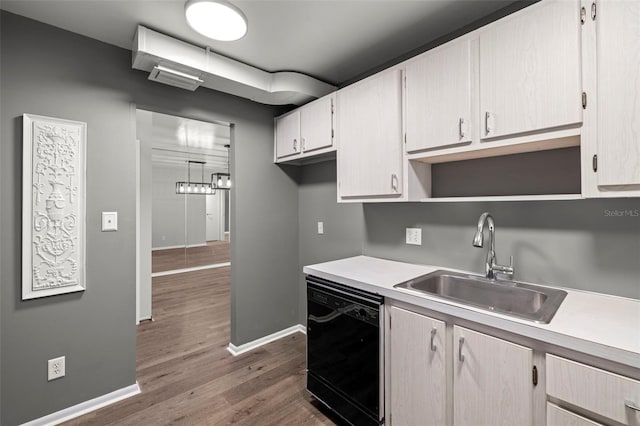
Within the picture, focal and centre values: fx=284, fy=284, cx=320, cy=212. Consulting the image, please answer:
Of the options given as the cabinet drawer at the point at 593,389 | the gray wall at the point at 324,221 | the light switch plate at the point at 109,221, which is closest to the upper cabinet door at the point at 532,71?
the cabinet drawer at the point at 593,389

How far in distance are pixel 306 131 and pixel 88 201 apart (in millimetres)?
1702

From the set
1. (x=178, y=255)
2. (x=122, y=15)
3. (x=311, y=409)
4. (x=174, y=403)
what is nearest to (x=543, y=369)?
(x=311, y=409)

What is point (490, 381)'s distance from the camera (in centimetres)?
118

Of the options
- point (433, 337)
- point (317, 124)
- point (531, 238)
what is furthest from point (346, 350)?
point (317, 124)

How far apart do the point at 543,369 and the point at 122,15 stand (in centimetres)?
279

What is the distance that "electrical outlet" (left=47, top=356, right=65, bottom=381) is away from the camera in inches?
71.2

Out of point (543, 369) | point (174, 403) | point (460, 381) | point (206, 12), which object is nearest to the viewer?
point (543, 369)

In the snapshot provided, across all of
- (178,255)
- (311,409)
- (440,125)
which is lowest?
(311,409)

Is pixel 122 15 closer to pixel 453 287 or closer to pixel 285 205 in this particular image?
pixel 285 205

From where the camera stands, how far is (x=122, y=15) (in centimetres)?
173

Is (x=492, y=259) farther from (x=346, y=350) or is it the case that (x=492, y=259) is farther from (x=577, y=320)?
(x=346, y=350)

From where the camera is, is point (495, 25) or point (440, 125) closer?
point (495, 25)

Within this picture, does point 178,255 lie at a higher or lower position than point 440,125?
lower

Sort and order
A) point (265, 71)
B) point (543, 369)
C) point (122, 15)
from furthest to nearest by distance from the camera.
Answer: point (265, 71), point (122, 15), point (543, 369)
